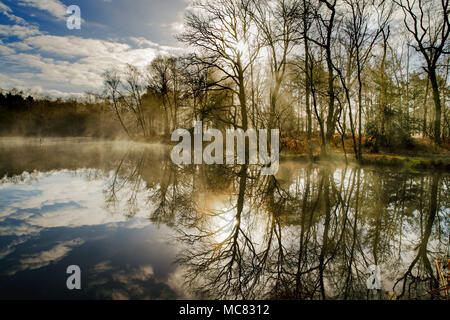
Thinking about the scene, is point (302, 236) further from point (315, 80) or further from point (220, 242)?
point (315, 80)

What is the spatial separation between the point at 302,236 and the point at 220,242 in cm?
144

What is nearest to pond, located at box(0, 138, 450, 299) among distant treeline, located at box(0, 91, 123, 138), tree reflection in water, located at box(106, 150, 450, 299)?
tree reflection in water, located at box(106, 150, 450, 299)

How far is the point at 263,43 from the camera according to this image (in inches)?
663

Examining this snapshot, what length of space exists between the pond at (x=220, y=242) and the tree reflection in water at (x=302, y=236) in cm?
2

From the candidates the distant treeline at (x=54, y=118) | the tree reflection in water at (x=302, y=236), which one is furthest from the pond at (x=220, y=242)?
the distant treeline at (x=54, y=118)

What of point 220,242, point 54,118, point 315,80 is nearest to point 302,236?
point 220,242

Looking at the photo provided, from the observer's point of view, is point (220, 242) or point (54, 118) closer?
point (220, 242)

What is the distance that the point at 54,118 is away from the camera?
182ft

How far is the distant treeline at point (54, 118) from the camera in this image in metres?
47.8

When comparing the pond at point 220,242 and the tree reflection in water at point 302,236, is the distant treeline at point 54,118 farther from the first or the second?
the tree reflection in water at point 302,236

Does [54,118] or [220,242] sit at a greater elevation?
[54,118]

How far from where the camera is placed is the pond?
263 centimetres
